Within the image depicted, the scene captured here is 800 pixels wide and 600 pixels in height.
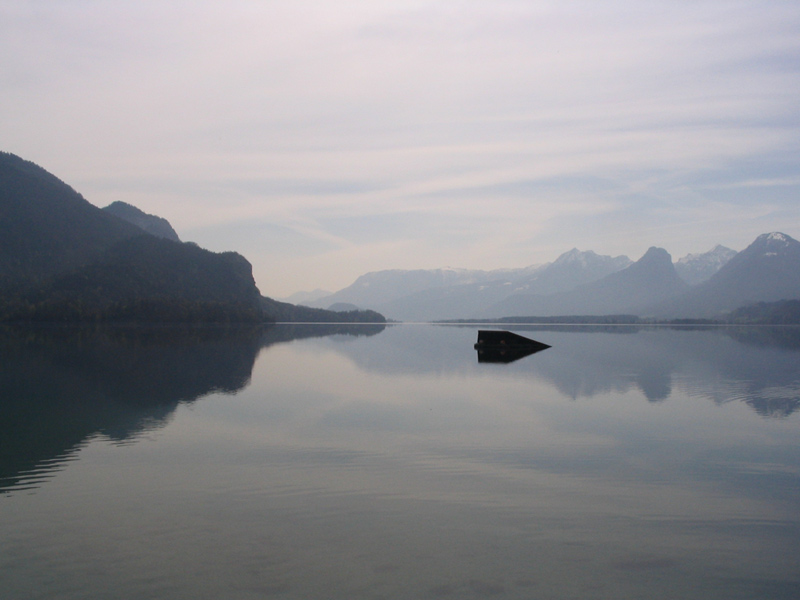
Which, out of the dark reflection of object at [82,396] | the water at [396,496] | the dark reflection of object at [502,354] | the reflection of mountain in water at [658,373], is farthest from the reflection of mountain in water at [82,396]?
the dark reflection of object at [502,354]

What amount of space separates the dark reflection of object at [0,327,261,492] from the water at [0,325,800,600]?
23 cm

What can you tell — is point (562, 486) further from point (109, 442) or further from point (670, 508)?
point (109, 442)

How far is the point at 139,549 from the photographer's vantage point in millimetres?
13258

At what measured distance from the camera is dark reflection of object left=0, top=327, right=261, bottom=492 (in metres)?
22.2

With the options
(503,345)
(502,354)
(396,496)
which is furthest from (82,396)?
(503,345)

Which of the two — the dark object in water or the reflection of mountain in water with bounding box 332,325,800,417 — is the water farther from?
the dark object in water

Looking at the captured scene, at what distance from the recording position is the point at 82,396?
119ft

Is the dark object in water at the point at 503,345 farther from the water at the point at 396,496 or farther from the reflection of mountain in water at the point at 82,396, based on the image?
the water at the point at 396,496

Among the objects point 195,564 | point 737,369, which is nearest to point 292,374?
point 195,564

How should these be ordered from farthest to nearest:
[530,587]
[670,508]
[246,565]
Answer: [670,508] < [246,565] < [530,587]

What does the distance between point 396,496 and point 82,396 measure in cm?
2774

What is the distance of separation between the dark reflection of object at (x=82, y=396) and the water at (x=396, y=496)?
0.23 meters

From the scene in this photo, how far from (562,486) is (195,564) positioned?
11.4m

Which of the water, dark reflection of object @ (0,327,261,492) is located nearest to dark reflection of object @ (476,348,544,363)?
Answer: dark reflection of object @ (0,327,261,492)
